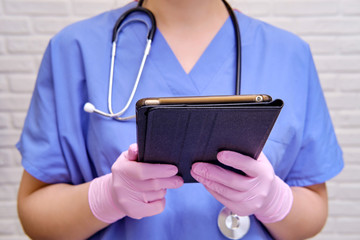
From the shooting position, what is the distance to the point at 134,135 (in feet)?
2.18

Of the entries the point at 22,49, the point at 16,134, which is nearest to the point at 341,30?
the point at 22,49

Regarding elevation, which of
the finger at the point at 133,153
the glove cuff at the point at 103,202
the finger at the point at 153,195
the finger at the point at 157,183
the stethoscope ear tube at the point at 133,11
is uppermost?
the stethoscope ear tube at the point at 133,11

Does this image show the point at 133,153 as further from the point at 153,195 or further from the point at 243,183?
the point at 243,183

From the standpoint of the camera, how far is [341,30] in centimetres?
125

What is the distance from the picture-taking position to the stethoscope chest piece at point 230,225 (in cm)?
67

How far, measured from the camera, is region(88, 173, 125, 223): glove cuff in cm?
63

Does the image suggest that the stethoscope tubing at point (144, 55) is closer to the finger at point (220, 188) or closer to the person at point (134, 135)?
the person at point (134, 135)

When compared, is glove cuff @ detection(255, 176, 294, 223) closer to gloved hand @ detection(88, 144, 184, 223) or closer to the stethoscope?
the stethoscope

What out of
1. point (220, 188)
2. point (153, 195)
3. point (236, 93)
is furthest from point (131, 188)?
point (236, 93)

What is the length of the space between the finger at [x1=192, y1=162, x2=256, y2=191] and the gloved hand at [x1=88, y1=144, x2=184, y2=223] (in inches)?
1.6

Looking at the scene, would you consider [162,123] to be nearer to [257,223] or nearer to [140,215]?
[140,215]

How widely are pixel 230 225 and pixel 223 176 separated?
0.14 meters

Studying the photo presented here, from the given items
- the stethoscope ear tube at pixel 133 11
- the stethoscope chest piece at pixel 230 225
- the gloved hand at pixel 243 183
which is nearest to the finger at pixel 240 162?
the gloved hand at pixel 243 183

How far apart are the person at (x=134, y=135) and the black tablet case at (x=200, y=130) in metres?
0.07
